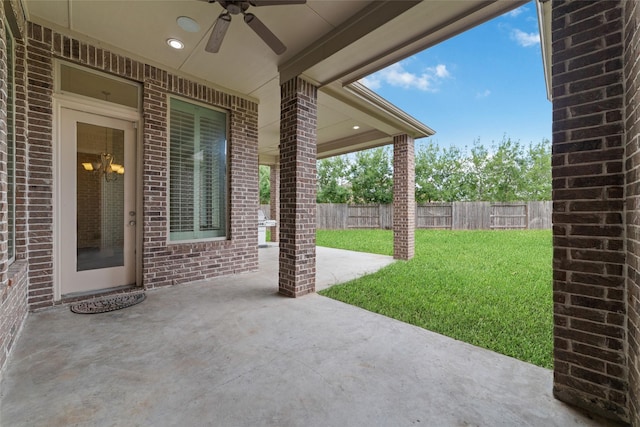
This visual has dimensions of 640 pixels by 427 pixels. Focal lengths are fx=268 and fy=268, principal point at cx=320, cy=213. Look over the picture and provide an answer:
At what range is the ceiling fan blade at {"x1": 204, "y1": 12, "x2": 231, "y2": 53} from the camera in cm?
236

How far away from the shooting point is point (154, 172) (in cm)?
379

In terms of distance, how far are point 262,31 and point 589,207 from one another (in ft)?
9.41

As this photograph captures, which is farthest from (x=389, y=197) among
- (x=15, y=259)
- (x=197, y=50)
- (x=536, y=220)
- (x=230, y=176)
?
(x=15, y=259)

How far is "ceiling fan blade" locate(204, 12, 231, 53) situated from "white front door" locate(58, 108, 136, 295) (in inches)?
77.8

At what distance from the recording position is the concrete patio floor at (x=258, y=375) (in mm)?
1513

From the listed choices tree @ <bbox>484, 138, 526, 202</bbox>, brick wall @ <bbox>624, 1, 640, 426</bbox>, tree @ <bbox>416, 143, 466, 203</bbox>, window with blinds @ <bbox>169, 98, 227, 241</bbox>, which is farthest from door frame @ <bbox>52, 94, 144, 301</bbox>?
tree @ <bbox>484, 138, 526, 202</bbox>

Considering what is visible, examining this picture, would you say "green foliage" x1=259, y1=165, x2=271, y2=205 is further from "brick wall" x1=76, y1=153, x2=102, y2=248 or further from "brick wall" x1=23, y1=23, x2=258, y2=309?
"brick wall" x1=76, y1=153, x2=102, y2=248

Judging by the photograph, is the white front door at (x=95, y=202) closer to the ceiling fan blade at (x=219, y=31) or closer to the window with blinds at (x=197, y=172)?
the window with blinds at (x=197, y=172)

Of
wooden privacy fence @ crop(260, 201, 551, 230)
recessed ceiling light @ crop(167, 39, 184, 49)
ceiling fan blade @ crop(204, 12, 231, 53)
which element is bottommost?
wooden privacy fence @ crop(260, 201, 551, 230)

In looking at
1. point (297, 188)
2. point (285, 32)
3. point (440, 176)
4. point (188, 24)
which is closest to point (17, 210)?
point (188, 24)

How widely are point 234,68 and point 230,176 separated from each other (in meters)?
1.67

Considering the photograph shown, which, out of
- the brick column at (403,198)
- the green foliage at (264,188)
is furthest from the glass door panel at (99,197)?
the green foliage at (264,188)

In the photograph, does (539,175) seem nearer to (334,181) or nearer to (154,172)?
(334,181)

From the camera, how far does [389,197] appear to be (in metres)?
17.4
